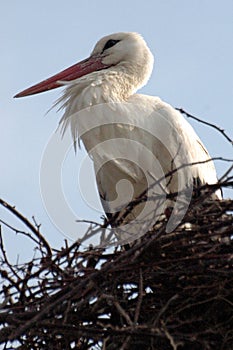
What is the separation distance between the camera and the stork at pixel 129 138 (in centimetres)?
530

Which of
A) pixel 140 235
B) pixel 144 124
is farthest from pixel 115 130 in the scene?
pixel 140 235

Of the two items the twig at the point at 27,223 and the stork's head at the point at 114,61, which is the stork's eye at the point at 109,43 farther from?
the twig at the point at 27,223

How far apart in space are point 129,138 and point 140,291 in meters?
1.56

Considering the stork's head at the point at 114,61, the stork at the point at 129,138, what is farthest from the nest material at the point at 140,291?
the stork's head at the point at 114,61

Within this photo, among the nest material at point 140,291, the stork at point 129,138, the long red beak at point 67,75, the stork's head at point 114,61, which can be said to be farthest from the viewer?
the long red beak at point 67,75

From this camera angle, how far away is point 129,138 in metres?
5.32

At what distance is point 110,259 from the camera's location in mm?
4309

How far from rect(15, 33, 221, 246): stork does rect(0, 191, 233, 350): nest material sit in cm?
82

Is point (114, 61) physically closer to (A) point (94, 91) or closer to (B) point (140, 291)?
(A) point (94, 91)

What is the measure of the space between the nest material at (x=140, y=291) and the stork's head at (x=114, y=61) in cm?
177

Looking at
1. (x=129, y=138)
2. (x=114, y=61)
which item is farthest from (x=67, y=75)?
(x=129, y=138)

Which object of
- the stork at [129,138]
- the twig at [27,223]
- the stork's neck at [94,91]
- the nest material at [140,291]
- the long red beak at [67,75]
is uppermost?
the long red beak at [67,75]

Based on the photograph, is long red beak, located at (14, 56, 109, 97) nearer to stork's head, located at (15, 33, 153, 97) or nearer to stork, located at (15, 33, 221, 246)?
stork's head, located at (15, 33, 153, 97)

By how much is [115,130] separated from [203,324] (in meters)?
1.51
